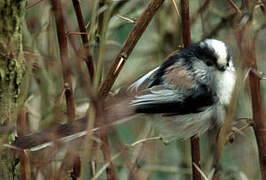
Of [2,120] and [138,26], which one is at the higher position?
[138,26]

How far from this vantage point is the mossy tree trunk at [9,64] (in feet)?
4.77

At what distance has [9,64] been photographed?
1.50m

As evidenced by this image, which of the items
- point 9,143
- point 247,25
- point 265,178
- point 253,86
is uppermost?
point 247,25

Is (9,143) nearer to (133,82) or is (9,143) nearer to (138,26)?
(138,26)

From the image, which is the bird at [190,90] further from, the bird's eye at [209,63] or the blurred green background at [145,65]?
the blurred green background at [145,65]

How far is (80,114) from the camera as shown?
2371mm

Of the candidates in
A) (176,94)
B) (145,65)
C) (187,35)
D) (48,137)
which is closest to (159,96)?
(176,94)

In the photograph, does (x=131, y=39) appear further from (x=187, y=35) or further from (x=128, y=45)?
(x=187, y=35)

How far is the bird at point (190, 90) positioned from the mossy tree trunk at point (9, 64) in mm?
725

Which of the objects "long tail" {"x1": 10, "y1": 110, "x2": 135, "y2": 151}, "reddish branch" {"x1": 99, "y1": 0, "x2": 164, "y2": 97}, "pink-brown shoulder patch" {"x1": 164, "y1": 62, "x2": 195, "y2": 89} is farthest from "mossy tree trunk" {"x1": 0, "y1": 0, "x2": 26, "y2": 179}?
"pink-brown shoulder patch" {"x1": 164, "y1": 62, "x2": 195, "y2": 89}

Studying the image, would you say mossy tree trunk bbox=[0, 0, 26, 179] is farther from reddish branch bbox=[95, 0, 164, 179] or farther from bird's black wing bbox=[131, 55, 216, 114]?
bird's black wing bbox=[131, 55, 216, 114]

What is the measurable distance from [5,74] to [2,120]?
18 centimetres

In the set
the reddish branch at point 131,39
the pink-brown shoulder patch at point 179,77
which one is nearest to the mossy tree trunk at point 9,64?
the reddish branch at point 131,39

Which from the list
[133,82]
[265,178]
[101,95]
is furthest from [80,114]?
[265,178]
